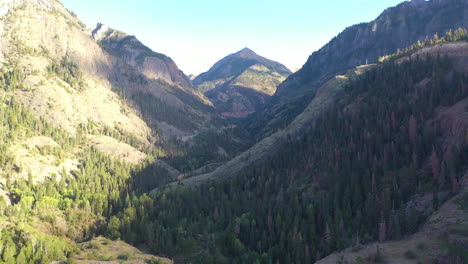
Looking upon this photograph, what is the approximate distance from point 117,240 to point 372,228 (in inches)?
3158

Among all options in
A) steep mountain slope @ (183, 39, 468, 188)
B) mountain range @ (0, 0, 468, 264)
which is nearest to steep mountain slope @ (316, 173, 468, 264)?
mountain range @ (0, 0, 468, 264)

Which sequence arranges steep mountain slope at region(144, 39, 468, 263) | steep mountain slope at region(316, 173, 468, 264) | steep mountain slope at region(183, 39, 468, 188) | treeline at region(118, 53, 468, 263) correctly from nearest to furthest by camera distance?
1. steep mountain slope at region(316, 173, 468, 264)
2. steep mountain slope at region(144, 39, 468, 263)
3. treeline at region(118, 53, 468, 263)
4. steep mountain slope at region(183, 39, 468, 188)

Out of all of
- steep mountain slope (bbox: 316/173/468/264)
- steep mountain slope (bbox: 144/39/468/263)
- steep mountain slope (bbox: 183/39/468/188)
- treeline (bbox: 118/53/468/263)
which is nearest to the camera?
steep mountain slope (bbox: 316/173/468/264)

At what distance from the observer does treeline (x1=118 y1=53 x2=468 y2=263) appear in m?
81.9

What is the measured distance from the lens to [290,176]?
426ft

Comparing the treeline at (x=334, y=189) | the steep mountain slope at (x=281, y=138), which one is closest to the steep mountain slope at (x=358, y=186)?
the treeline at (x=334, y=189)

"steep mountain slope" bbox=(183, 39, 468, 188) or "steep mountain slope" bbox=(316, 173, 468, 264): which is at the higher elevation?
"steep mountain slope" bbox=(183, 39, 468, 188)

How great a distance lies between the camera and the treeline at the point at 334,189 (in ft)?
269

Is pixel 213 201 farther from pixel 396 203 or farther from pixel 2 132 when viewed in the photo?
pixel 2 132

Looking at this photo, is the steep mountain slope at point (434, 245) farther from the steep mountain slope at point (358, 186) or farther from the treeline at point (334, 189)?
the treeline at point (334, 189)

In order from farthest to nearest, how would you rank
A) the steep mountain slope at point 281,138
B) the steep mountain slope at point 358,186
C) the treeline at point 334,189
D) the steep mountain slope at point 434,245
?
the steep mountain slope at point 281,138 < the treeline at point 334,189 < the steep mountain slope at point 358,186 < the steep mountain slope at point 434,245

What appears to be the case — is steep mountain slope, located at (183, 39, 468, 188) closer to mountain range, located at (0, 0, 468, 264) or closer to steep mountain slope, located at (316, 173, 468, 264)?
mountain range, located at (0, 0, 468, 264)

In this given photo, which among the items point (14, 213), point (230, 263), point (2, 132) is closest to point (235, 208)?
point (230, 263)

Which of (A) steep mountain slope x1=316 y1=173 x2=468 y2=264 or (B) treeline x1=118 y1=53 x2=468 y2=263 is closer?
(A) steep mountain slope x1=316 y1=173 x2=468 y2=264
